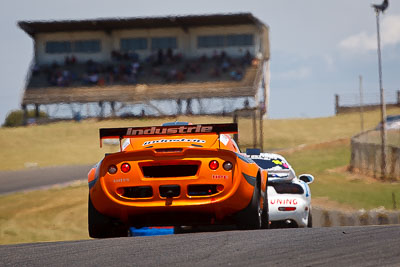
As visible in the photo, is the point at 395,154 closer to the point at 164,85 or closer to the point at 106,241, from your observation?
the point at 106,241

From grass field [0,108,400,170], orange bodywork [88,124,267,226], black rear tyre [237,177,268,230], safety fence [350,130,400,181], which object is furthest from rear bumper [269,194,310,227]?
grass field [0,108,400,170]

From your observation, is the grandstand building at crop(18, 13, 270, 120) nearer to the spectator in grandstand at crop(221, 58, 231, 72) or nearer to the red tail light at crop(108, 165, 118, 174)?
the spectator in grandstand at crop(221, 58, 231, 72)

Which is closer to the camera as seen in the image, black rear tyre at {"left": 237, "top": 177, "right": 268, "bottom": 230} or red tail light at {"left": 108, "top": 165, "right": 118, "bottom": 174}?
red tail light at {"left": 108, "top": 165, "right": 118, "bottom": 174}

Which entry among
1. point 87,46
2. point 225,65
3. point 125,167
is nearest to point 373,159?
point 125,167

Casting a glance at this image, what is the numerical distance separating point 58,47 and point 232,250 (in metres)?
70.6

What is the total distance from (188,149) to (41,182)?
24131 mm

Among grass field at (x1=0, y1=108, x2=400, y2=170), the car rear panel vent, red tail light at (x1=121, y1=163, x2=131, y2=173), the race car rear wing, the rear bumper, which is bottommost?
grass field at (x1=0, y1=108, x2=400, y2=170)

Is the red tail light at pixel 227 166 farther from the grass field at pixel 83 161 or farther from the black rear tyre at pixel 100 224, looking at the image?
the grass field at pixel 83 161

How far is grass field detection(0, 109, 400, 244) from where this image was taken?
Answer: 21844mm

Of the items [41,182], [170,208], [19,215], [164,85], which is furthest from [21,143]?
[170,208]

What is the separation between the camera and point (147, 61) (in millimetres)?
72688

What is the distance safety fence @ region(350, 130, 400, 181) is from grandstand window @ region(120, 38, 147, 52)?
41124mm

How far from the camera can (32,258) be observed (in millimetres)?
6441

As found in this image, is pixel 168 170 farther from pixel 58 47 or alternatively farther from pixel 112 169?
pixel 58 47
